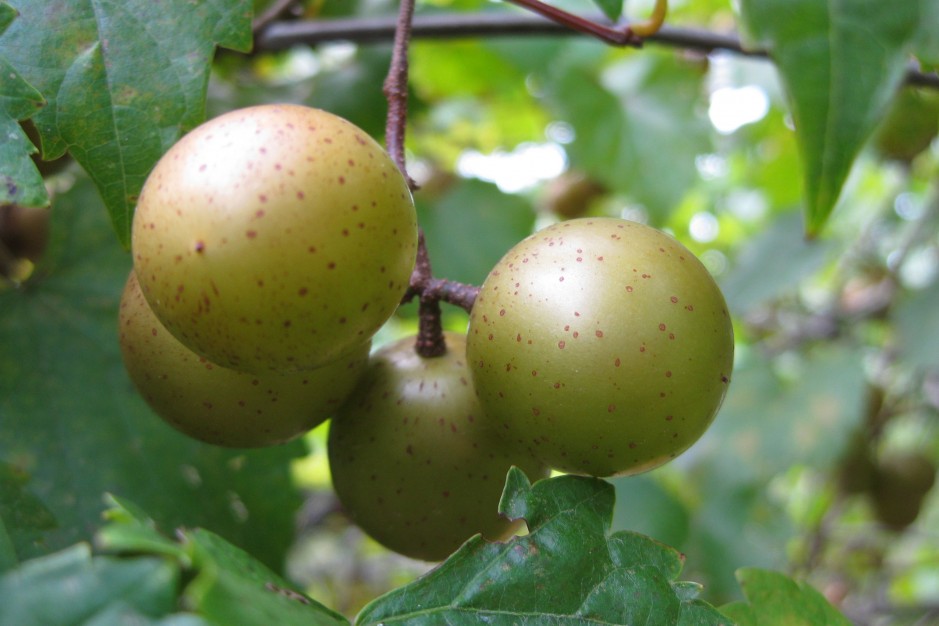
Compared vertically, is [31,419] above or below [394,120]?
below

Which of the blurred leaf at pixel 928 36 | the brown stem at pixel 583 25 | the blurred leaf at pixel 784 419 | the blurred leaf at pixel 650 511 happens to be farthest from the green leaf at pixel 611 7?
the blurred leaf at pixel 784 419

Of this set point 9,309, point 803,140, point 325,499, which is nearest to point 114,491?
point 9,309

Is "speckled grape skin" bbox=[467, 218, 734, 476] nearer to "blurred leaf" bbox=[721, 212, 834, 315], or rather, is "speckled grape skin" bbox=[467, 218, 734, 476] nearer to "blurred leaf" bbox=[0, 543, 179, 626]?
"blurred leaf" bbox=[0, 543, 179, 626]

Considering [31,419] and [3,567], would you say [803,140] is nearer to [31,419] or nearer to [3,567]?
[3,567]

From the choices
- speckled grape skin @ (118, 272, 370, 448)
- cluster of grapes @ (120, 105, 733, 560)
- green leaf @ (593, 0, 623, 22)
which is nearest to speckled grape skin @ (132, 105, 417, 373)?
cluster of grapes @ (120, 105, 733, 560)

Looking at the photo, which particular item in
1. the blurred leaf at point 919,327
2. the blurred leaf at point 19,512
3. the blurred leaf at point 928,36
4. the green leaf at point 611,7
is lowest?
the blurred leaf at point 919,327

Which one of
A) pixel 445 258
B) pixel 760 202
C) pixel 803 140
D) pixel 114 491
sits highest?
pixel 803 140

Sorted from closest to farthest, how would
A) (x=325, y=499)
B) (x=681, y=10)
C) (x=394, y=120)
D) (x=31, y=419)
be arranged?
(x=394, y=120), (x=31, y=419), (x=325, y=499), (x=681, y=10)

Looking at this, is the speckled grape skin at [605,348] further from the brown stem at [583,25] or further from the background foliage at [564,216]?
the brown stem at [583,25]
